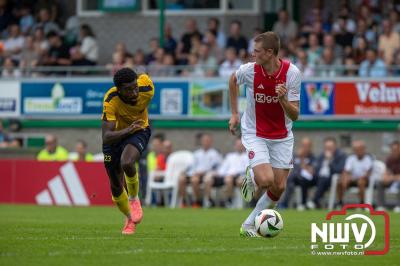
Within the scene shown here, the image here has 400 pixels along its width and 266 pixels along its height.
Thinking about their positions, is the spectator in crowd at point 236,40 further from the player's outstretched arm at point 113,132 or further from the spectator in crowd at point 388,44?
the player's outstretched arm at point 113,132

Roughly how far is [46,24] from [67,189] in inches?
276

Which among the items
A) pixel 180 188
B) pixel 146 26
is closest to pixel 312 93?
pixel 180 188

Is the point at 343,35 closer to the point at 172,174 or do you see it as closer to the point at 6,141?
the point at 172,174

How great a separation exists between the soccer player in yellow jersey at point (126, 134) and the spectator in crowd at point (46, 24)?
→ 16666mm

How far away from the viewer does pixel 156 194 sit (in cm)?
2453

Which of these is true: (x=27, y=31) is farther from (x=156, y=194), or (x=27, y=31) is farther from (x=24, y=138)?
(x=156, y=194)

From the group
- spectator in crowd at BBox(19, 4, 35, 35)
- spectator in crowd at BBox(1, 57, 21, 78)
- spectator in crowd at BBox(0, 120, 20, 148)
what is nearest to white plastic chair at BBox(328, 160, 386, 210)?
spectator in crowd at BBox(0, 120, 20, 148)

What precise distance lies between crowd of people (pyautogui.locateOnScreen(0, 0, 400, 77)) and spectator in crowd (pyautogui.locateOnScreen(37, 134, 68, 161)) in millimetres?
2400

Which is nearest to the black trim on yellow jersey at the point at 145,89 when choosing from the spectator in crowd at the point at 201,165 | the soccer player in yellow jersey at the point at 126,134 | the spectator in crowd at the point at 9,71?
the soccer player in yellow jersey at the point at 126,134

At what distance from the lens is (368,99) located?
23.7 meters

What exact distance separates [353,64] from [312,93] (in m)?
1.15

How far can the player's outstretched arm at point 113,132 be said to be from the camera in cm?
1211

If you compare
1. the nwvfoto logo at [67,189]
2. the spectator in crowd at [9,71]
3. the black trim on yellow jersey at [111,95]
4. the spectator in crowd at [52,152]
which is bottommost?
the nwvfoto logo at [67,189]

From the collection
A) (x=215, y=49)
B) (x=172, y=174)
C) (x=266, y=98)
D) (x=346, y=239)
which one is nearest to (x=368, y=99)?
(x=215, y=49)
